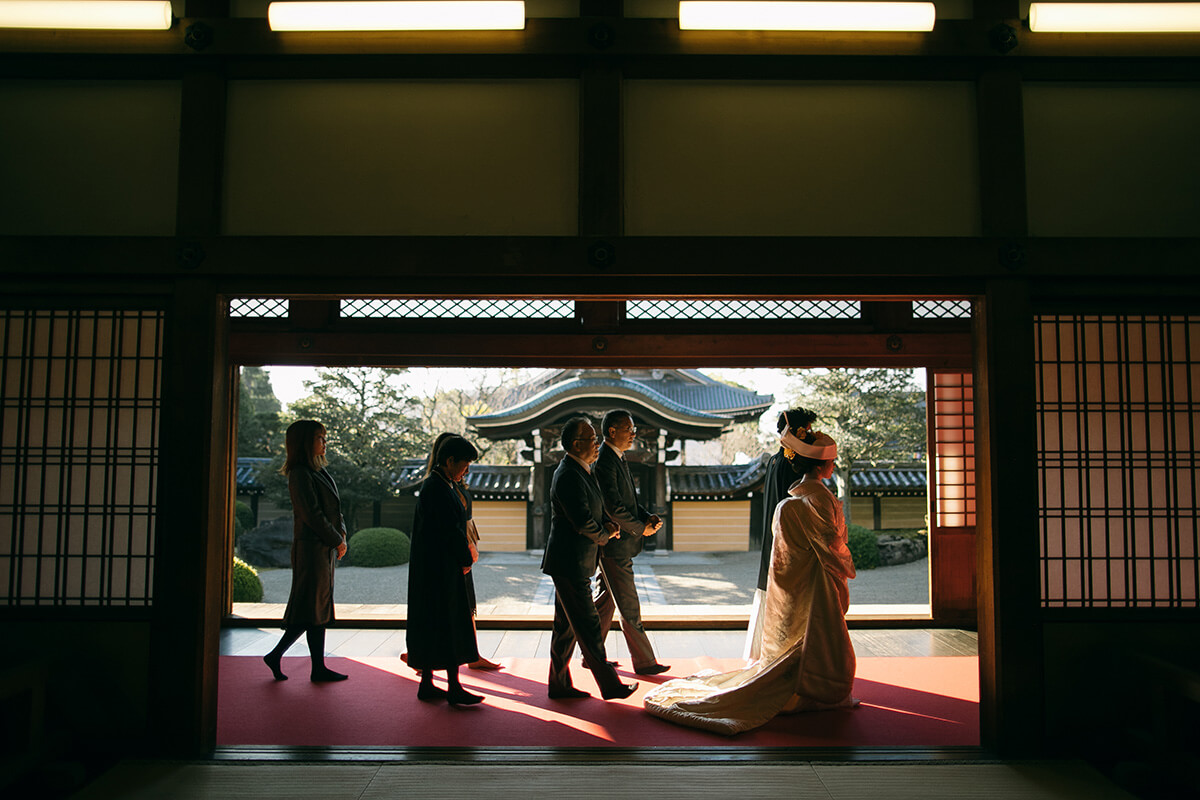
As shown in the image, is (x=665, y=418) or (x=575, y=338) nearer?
(x=575, y=338)

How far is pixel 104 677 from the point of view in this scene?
291 cm

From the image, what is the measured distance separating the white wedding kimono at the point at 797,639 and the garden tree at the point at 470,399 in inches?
665

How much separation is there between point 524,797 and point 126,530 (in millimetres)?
2025

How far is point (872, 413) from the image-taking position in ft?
47.9

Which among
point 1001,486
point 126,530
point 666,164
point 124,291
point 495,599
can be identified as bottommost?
point 495,599

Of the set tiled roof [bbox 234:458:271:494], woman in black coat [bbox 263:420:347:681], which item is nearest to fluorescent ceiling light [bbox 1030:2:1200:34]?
woman in black coat [bbox 263:420:347:681]

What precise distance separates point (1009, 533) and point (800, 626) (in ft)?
3.61

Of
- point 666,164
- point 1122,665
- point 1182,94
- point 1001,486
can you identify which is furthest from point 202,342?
point 1182,94

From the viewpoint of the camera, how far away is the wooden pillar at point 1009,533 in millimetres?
2873

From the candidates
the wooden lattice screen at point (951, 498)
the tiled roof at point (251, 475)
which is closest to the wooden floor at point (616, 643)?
the wooden lattice screen at point (951, 498)

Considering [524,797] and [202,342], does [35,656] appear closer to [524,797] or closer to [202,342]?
[202,342]

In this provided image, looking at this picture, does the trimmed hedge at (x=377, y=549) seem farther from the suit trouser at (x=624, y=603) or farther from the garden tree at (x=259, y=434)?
the suit trouser at (x=624, y=603)

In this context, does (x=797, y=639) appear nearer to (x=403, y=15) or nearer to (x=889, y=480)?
(x=403, y=15)

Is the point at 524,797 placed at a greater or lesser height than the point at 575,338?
lesser
